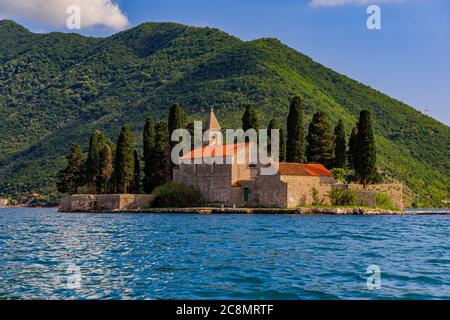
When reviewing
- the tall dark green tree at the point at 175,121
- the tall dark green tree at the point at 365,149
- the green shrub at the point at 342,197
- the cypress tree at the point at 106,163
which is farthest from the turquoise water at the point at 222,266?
the cypress tree at the point at 106,163

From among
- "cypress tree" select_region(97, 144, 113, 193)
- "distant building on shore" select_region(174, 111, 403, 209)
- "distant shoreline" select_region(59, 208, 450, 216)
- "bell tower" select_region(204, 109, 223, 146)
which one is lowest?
"distant shoreline" select_region(59, 208, 450, 216)

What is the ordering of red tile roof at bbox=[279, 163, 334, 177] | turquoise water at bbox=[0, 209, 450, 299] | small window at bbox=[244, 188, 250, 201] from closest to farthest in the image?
turquoise water at bbox=[0, 209, 450, 299], red tile roof at bbox=[279, 163, 334, 177], small window at bbox=[244, 188, 250, 201]

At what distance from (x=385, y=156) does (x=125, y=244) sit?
81.8 m

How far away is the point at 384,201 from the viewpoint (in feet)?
204

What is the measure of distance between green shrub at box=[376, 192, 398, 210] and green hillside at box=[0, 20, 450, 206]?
113 ft

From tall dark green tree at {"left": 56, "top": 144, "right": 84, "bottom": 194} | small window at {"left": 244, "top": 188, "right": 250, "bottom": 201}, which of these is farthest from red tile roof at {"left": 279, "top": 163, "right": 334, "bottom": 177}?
tall dark green tree at {"left": 56, "top": 144, "right": 84, "bottom": 194}

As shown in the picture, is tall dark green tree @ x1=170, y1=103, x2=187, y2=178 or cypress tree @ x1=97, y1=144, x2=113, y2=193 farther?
cypress tree @ x1=97, y1=144, x2=113, y2=193

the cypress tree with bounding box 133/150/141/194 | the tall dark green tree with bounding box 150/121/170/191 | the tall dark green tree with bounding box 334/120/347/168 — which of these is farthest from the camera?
the cypress tree with bounding box 133/150/141/194

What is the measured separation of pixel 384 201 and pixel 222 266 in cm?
4508

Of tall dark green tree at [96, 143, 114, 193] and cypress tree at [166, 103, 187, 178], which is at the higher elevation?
cypress tree at [166, 103, 187, 178]

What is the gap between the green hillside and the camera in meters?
113

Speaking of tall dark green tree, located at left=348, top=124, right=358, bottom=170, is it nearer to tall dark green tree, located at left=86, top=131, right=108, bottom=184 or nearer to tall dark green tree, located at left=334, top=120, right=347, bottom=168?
tall dark green tree, located at left=334, top=120, right=347, bottom=168

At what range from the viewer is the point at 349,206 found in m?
59.0

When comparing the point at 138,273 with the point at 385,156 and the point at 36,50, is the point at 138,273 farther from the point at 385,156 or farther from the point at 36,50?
the point at 36,50
